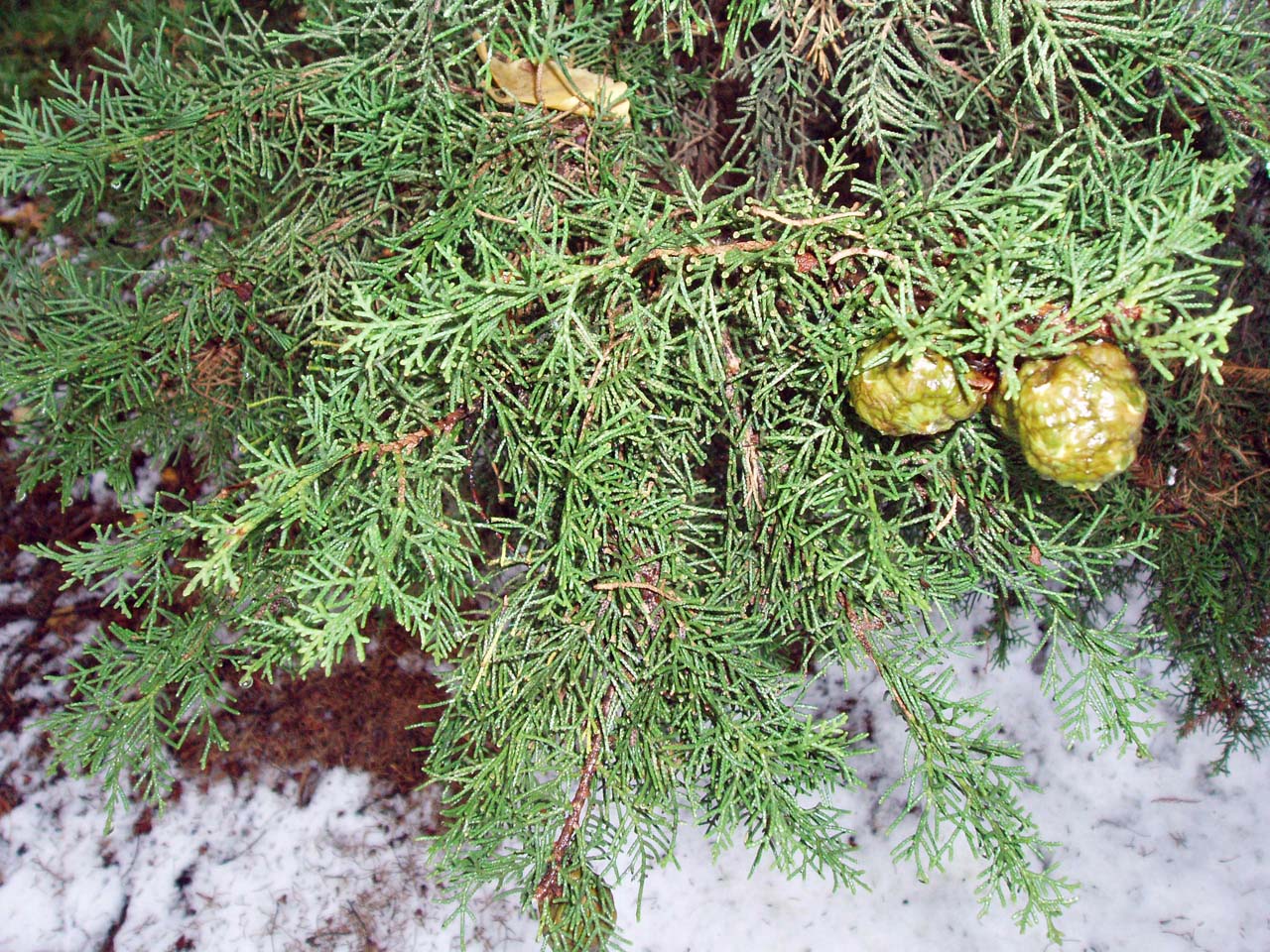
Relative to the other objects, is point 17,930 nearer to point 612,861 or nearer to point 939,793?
point 612,861

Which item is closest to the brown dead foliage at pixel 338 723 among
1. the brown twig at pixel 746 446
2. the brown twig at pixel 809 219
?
the brown twig at pixel 746 446

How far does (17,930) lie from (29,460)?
1.62 metres

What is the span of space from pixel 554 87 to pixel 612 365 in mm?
587

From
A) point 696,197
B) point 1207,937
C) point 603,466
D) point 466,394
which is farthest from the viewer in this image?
point 1207,937

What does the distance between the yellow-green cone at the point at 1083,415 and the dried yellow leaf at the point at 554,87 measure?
967mm

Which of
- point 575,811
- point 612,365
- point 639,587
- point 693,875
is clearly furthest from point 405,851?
point 612,365

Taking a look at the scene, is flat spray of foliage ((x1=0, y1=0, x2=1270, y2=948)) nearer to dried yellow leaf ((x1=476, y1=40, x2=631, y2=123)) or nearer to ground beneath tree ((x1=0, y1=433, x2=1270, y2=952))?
dried yellow leaf ((x1=476, y1=40, x2=631, y2=123))

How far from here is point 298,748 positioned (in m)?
2.64

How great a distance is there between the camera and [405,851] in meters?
2.57

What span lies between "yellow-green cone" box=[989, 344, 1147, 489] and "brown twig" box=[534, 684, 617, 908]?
2.96 ft

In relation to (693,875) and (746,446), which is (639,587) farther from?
(693,875)

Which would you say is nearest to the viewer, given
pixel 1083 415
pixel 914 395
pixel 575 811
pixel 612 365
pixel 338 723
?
pixel 1083 415

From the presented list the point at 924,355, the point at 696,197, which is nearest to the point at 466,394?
the point at 696,197

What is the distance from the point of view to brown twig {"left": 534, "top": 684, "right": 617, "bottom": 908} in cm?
151
